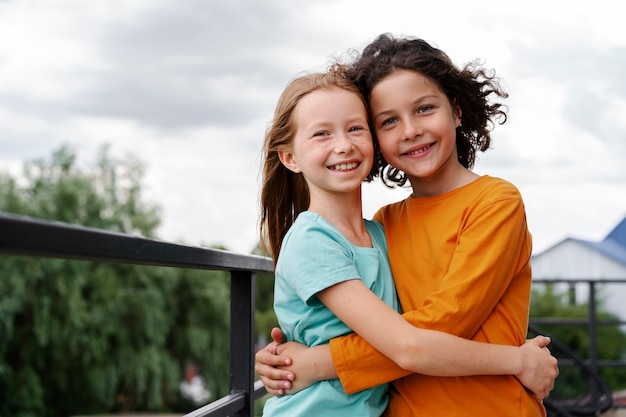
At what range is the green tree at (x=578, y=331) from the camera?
10844 mm

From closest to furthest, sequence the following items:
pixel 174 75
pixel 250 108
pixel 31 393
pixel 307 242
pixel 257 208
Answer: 1. pixel 307 242
2. pixel 257 208
3. pixel 31 393
4. pixel 250 108
5. pixel 174 75

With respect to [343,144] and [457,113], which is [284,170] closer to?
[343,144]

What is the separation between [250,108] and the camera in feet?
105

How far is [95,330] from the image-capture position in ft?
59.9

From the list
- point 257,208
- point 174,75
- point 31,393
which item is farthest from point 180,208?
point 257,208

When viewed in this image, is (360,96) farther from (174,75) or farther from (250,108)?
(174,75)

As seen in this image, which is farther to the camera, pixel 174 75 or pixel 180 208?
pixel 174 75

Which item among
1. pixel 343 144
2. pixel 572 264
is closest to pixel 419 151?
pixel 343 144

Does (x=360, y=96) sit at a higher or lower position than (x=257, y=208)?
higher

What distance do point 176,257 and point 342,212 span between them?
281mm

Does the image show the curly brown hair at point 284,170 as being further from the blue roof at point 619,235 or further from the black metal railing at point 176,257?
the blue roof at point 619,235

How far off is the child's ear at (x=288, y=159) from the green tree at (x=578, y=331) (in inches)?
365

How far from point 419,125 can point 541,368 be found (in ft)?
1.41

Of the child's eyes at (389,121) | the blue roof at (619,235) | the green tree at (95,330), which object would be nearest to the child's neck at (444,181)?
the child's eyes at (389,121)
